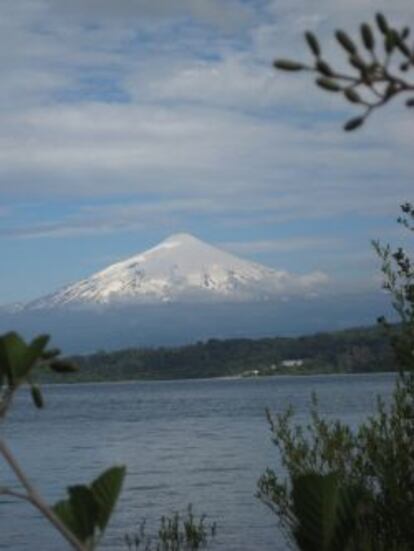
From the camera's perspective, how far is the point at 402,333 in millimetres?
13039

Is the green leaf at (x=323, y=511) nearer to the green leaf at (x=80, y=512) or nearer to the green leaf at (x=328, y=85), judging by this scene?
the green leaf at (x=80, y=512)

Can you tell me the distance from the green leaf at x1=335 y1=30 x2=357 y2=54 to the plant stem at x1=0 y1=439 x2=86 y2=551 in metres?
1.23

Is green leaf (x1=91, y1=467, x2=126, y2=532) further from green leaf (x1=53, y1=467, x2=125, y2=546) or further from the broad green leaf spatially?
the broad green leaf

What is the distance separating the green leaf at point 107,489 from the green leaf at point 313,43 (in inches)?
51.7

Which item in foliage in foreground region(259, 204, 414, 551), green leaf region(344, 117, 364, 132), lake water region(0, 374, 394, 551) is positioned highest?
green leaf region(344, 117, 364, 132)

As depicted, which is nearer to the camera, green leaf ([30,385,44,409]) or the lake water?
green leaf ([30,385,44,409])

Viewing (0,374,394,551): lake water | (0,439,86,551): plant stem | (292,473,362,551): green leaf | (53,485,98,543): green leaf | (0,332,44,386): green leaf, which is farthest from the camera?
(0,374,394,551): lake water

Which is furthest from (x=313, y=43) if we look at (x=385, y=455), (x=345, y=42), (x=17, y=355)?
(x=385, y=455)

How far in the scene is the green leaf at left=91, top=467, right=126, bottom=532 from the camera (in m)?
3.16

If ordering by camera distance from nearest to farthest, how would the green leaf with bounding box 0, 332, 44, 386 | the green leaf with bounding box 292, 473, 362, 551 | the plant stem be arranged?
the plant stem < the green leaf with bounding box 0, 332, 44, 386 < the green leaf with bounding box 292, 473, 362, 551

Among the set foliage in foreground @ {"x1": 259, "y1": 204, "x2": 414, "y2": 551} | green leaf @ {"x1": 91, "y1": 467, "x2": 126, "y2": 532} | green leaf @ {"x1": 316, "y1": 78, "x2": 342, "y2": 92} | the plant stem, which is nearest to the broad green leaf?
the plant stem

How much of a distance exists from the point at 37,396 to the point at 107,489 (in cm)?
A: 46

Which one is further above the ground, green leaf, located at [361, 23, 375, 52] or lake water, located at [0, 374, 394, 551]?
green leaf, located at [361, 23, 375, 52]

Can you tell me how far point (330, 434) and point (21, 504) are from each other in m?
38.1
